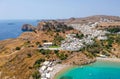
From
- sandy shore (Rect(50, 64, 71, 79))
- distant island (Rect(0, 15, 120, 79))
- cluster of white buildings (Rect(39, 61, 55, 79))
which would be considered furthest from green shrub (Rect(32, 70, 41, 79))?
sandy shore (Rect(50, 64, 71, 79))

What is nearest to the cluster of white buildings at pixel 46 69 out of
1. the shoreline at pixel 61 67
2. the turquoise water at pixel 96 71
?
the shoreline at pixel 61 67

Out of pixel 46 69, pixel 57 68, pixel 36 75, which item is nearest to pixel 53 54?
pixel 57 68

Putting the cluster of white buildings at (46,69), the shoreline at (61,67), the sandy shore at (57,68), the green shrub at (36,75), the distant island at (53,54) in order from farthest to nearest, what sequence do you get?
the distant island at (53,54) → the shoreline at (61,67) → the sandy shore at (57,68) → the cluster of white buildings at (46,69) → the green shrub at (36,75)

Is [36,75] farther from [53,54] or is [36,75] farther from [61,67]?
[53,54]

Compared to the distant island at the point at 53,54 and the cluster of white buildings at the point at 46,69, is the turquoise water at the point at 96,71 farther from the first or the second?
the cluster of white buildings at the point at 46,69

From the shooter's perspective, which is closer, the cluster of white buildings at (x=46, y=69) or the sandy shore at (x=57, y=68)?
the cluster of white buildings at (x=46, y=69)

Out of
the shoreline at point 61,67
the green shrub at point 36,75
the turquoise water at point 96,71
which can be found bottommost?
the turquoise water at point 96,71

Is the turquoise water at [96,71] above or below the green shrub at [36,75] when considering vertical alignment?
below
